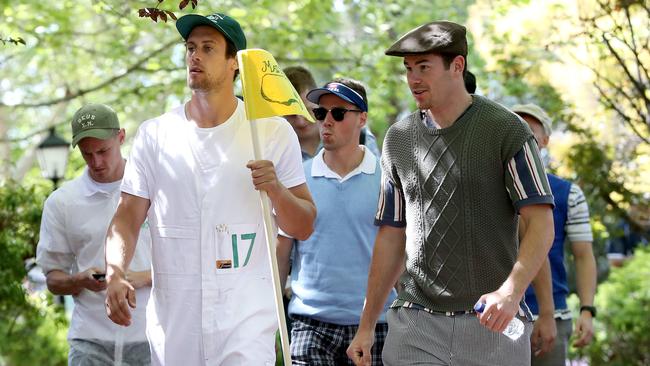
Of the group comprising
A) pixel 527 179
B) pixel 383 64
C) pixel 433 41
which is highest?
pixel 383 64

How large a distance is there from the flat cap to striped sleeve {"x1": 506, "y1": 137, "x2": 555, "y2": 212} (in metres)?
0.58

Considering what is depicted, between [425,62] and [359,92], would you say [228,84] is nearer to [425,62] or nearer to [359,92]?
[425,62]

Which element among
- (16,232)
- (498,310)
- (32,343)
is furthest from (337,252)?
(32,343)

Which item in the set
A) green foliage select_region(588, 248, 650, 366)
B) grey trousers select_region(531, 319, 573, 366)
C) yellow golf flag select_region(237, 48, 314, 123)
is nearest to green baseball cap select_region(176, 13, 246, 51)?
yellow golf flag select_region(237, 48, 314, 123)

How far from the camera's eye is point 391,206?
20.2ft

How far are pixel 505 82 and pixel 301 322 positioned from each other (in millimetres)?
9006

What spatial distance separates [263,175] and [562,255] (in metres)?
3.48

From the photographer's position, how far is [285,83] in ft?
20.3

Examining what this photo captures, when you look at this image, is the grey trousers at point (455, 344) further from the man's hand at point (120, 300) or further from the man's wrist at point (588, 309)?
the man's wrist at point (588, 309)

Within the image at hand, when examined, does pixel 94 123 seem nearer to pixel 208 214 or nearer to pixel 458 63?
pixel 208 214

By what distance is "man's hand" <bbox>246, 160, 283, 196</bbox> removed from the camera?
18.4 ft

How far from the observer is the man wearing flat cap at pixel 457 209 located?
18.6ft

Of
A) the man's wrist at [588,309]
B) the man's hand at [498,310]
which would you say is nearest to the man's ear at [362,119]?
the man's wrist at [588,309]

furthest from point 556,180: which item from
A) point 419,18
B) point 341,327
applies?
point 419,18
